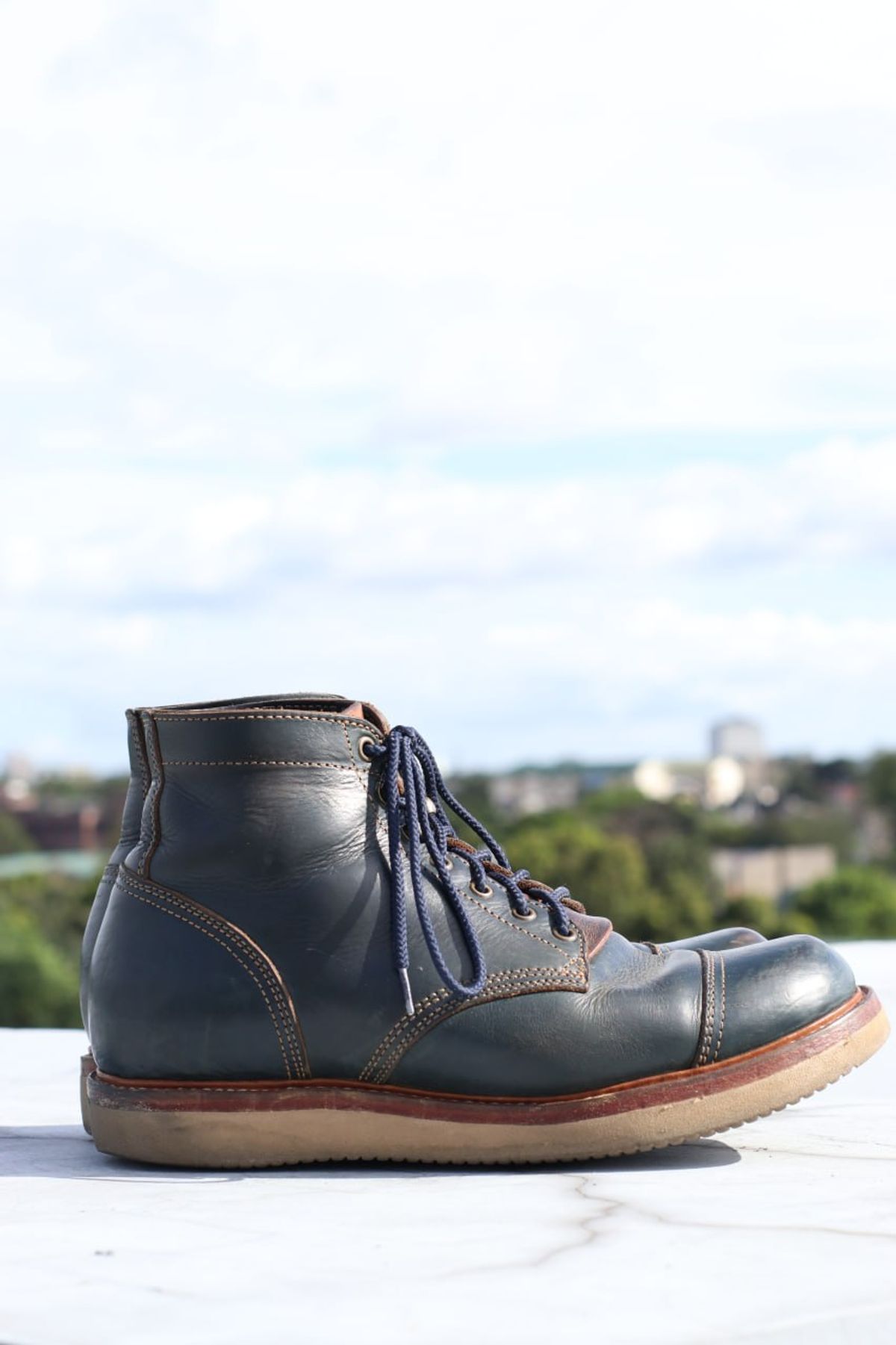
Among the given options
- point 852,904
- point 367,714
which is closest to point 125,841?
point 367,714

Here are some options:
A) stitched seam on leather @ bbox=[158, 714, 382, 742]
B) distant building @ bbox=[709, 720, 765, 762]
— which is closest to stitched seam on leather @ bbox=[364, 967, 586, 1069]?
stitched seam on leather @ bbox=[158, 714, 382, 742]

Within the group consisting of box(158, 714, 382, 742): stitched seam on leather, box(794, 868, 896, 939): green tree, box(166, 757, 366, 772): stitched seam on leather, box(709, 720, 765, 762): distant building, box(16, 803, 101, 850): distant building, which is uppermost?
box(709, 720, 765, 762): distant building

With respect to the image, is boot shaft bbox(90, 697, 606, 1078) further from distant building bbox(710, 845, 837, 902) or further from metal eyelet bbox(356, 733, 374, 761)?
distant building bbox(710, 845, 837, 902)

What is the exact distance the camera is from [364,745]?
92.4 inches

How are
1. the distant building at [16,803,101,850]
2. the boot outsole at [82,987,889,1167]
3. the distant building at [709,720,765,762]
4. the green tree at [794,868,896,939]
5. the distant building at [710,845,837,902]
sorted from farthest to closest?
the distant building at [709,720,765,762] < the distant building at [16,803,101,850] < the distant building at [710,845,837,902] < the green tree at [794,868,896,939] < the boot outsole at [82,987,889,1167]

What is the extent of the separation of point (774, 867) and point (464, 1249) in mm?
97283

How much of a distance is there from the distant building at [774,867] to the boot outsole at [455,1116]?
89871 mm

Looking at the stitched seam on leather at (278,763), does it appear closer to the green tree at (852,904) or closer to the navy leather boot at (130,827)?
the navy leather boot at (130,827)

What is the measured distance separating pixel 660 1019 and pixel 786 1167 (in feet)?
0.79

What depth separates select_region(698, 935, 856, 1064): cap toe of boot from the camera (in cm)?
228

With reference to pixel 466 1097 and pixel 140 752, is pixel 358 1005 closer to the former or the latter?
pixel 466 1097

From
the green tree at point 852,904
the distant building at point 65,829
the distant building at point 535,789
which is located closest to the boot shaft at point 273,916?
the green tree at point 852,904

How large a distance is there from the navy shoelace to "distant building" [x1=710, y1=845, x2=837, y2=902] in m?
89.8

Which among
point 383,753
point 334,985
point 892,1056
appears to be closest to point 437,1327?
point 334,985
